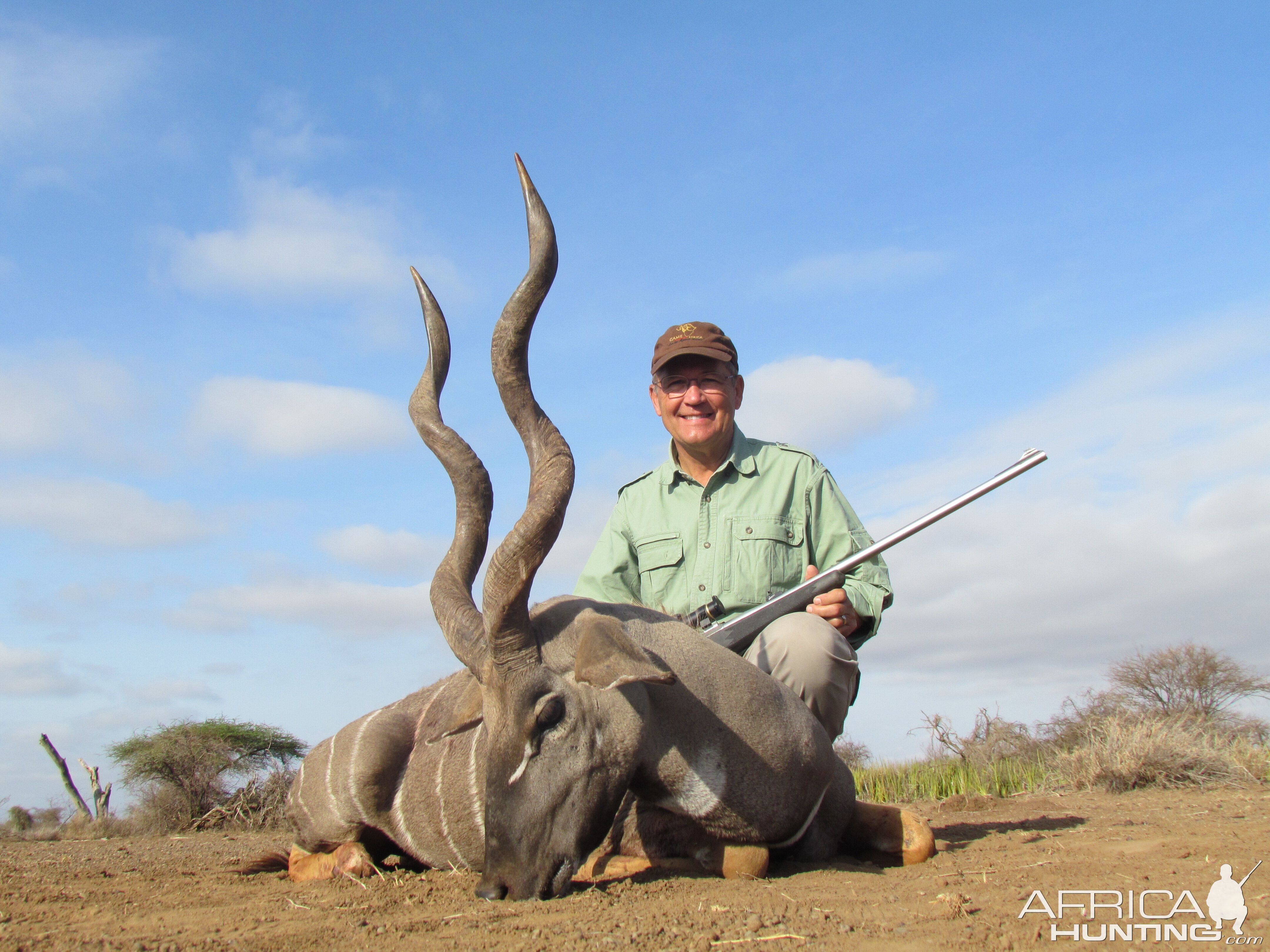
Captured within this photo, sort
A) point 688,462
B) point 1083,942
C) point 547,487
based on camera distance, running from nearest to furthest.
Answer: point 1083,942 < point 547,487 < point 688,462

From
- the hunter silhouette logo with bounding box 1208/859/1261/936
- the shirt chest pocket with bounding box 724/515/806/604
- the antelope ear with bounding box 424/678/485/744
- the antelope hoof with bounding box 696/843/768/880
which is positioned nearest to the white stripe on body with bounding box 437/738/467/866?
the antelope ear with bounding box 424/678/485/744

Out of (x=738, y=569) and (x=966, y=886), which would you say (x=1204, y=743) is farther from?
(x=966, y=886)

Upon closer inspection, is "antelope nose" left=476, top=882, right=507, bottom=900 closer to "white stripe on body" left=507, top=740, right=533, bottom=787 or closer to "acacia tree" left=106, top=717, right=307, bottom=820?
"white stripe on body" left=507, top=740, right=533, bottom=787

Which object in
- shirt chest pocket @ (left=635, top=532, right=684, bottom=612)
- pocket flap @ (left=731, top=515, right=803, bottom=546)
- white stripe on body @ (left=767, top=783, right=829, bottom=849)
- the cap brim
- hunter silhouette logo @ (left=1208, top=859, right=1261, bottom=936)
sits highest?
the cap brim

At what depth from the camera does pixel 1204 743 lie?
28.0ft

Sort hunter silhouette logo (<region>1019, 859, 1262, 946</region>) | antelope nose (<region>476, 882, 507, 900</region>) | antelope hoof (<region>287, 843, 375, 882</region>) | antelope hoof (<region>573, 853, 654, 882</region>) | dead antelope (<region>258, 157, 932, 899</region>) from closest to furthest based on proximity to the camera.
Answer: hunter silhouette logo (<region>1019, 859, 1262, 946</region>), antelope nose (<region>476, 882, 507, 900</region>), dead antelope (<region>258, 157, 932, 899</region>), antelope hoof (<region>573, 853, 654, 882</region>), antelope hoof (<region>287, 843, 375, 882</region>)

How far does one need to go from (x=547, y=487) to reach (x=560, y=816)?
1.30m

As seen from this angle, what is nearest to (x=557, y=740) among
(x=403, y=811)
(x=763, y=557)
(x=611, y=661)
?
(x=611, y=661)

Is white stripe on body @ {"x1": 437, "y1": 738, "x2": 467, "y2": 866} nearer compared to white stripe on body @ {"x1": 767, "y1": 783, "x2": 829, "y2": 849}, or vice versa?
white stripe on body @ {"x1": 767, "y1": 783, "x2": 829, "y2": 849}

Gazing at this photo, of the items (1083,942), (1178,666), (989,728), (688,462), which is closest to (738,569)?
(688,462)

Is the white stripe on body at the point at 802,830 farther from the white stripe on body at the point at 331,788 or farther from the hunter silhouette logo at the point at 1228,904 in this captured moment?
the white stripe on body at the point at 331,788

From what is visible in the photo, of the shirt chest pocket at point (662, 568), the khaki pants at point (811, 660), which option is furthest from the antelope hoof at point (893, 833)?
the shirt chest pocket at point (662, 568)

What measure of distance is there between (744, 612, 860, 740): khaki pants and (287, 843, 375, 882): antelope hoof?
7.14ft

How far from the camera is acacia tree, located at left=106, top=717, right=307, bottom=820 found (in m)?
11.4
